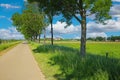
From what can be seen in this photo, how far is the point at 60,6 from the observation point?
24.3 m

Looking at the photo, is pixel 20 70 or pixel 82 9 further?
pixel 82 9

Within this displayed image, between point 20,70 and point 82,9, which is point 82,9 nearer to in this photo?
point 82,9

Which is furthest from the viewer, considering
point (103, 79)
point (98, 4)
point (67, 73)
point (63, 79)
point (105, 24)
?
point (105, 24)

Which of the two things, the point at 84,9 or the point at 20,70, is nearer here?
the point at 20,70

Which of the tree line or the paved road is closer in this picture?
the paved road

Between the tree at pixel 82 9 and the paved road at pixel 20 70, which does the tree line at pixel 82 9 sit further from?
the paved road at pixel 20 70

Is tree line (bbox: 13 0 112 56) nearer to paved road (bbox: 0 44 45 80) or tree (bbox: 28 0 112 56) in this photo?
tree (bbox: 28 0 112 56)

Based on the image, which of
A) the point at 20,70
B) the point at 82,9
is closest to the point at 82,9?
the point at 82,9

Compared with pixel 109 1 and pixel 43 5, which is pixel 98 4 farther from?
pixel 43 5

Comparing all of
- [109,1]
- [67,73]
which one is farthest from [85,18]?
[67,73]

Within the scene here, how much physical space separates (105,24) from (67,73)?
13.0 m

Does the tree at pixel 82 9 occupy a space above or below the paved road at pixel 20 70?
above

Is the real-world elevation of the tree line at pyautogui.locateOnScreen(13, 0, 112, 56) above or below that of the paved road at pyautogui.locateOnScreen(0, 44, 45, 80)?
above

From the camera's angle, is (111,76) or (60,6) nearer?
(111,76)
